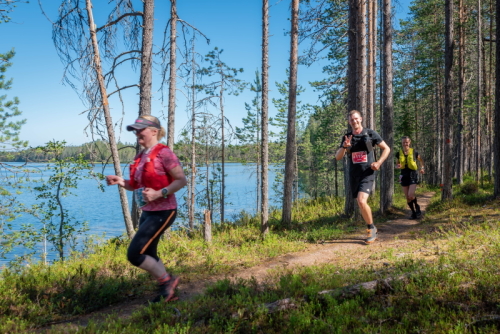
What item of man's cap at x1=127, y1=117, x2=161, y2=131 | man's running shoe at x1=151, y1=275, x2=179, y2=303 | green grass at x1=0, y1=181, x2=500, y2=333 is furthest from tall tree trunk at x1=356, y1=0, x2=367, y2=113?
man's running shoe at x1=151, y1=275, x2=179, y2=303

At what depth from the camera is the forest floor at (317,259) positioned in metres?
4.18

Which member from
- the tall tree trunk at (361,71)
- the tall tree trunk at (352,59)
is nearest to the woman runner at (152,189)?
the tall tree trunk at (361,71)

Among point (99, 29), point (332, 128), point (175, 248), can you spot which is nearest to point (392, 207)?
point (175, 248)

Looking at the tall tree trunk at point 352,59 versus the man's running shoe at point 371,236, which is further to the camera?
the tall tree trunk at point 352,59

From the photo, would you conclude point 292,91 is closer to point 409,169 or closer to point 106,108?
point 409,169

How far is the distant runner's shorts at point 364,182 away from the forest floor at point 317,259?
1111 mm

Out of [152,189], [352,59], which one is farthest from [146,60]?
[352,59]

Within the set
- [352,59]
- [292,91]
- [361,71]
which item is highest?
[352,59]

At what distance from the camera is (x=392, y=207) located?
10.2 metres

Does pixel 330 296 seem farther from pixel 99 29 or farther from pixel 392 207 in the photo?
pixel 99 29

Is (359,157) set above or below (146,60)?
below

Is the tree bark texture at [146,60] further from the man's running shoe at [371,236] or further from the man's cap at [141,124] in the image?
the man's running shoe at [371,236]

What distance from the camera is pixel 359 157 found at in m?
6.20

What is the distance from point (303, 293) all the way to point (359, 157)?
3390 millimetres
